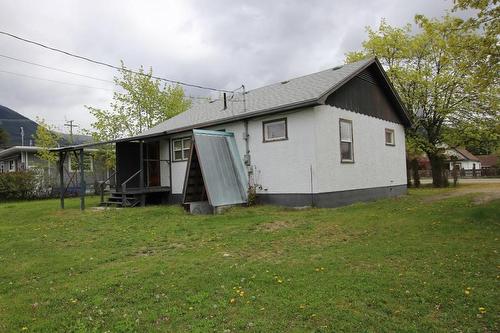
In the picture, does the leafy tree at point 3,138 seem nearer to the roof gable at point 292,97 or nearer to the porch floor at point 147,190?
the porch floor at point 147,190

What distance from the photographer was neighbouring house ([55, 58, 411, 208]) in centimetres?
1241

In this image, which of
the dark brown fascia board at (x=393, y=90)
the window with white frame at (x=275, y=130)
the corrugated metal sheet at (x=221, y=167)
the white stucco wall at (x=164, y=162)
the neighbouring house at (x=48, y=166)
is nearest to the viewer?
the corrugated metal sheet at (x=221, y=167)

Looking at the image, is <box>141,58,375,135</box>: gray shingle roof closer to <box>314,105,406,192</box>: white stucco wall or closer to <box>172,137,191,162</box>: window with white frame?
<box>314,105,406,192</box>: white stucco wall

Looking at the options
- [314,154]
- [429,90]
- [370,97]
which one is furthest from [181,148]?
[429,90]

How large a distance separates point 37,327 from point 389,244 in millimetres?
5417

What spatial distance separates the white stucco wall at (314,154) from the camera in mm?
12289

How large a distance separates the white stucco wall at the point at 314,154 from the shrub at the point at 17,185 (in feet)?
52.5

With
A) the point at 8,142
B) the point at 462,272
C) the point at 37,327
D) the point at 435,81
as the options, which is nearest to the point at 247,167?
the point at 462,272

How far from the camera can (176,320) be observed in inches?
158

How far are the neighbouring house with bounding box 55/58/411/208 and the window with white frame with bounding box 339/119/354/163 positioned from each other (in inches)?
1.4

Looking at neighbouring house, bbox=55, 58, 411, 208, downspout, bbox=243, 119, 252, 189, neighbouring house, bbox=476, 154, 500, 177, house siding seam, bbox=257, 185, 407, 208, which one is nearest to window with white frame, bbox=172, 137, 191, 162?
neighbouring house, bbox=55, 58, 411, 208

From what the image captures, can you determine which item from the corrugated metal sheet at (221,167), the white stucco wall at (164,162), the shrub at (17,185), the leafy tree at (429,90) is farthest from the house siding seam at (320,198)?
the shrub at (17,185)

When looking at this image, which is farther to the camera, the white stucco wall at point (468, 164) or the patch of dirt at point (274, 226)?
the white stucco wall at point (468, 164)

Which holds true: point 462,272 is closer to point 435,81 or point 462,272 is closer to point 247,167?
point 247,167
